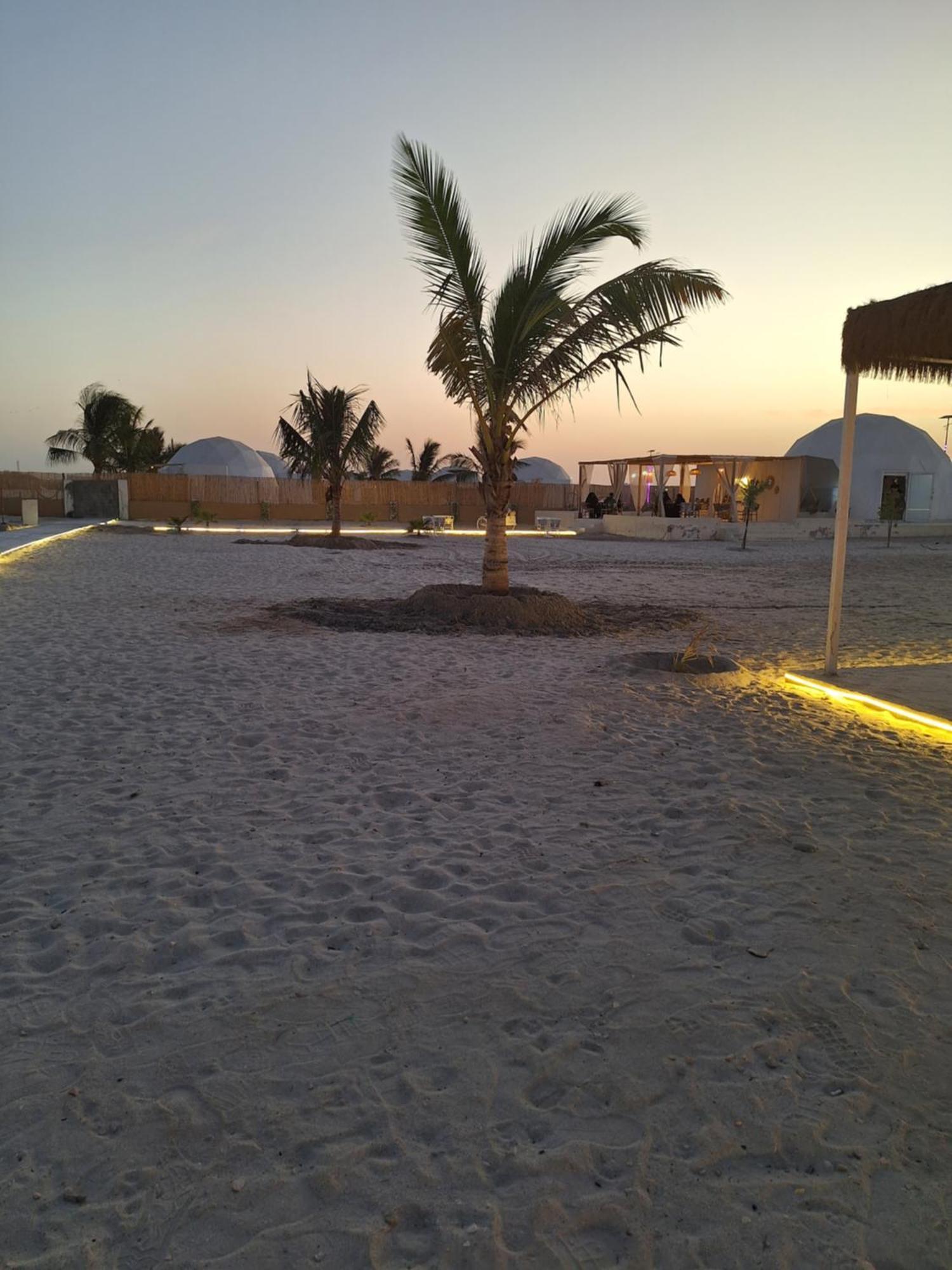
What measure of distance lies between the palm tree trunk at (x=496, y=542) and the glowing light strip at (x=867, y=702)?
4.24 meters

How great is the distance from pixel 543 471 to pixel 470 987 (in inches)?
2455

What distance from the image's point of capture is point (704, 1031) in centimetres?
242

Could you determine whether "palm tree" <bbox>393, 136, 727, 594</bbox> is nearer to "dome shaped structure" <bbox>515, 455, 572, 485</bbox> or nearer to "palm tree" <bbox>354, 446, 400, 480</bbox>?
"palm tree" <bbox>354, 446, 400, 480</bbox>

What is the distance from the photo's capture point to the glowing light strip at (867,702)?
5.54 metres

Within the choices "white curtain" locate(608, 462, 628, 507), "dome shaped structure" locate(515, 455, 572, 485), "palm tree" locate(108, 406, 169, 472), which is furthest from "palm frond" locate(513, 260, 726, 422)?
"dome shaped structure" locate(515, 455, 572, 485)

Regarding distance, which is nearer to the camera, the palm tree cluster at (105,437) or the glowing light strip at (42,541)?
the glowing light strip at (42,541)

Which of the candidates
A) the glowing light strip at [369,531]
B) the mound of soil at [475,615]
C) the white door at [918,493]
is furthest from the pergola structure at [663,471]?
the mound of soil at [475,615]

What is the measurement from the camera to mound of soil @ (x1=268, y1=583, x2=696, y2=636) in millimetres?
9586

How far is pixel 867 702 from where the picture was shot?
616cm

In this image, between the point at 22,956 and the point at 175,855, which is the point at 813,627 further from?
the point at 22,956

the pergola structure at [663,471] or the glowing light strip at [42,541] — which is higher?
the pergola structure at [663,471]

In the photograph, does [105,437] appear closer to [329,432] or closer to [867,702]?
[329,432]

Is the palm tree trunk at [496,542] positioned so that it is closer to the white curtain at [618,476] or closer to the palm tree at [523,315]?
the palm tree at [523,315]

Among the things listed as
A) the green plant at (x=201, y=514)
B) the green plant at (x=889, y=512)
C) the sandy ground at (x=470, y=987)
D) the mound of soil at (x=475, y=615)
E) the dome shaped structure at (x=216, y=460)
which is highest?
the dome shaped structure at (x=216, y=460)
